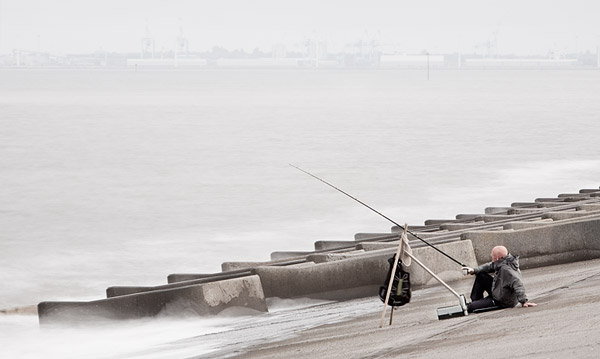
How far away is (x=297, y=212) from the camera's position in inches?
1433

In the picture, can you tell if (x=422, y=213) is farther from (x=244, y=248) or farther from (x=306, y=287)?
(x=306, y=287)

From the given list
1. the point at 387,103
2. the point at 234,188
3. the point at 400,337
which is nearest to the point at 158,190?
the point at 234,188

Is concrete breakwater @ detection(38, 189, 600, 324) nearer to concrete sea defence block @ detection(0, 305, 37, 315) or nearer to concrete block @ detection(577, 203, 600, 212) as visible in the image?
concrete sea defence block @ detection(0, 305, 37, 315)

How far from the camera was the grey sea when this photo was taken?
43.9 feet

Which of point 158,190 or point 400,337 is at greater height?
point 400,337

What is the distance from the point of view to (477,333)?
9.01 m

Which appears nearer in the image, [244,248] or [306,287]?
[306,287]

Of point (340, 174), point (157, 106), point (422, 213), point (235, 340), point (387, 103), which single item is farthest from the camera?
point (387, 103)

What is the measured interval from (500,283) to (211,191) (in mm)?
36134

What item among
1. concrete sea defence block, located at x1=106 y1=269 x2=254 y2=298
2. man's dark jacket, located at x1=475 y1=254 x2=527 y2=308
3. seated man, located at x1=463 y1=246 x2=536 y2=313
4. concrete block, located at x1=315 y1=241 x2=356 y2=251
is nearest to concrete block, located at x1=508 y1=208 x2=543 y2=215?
concrete block, located at x1=315 y1=241 x2=356 y2=251

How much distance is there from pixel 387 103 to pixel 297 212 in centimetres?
10660

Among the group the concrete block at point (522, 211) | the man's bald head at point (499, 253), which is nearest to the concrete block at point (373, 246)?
the concrete block at point (522, 211)

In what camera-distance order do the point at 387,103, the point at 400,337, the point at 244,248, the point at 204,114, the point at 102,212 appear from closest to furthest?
the point at 400,337 → the point at 244,248 → the point at 102,212 → the point at 204,114 → the point at 387,103

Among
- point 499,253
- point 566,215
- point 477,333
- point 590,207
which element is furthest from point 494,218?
point 477,333
